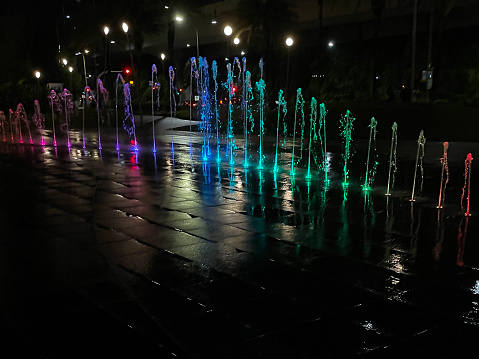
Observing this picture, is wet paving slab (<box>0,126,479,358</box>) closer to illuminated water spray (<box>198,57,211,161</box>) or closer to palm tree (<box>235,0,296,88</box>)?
illuminated water spray (<box>198,57,211,161</box>)

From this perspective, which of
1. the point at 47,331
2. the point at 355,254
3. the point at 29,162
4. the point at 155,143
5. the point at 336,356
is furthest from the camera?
the point at 155,143

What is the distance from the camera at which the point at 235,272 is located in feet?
17.6

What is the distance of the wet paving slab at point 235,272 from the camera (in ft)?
12.8

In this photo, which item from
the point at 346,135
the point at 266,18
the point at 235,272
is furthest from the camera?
the point at 266,18

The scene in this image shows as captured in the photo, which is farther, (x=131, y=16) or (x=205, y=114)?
(x=131, y=16)

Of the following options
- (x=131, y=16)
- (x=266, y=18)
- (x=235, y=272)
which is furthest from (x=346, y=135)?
(x=131, y=16)

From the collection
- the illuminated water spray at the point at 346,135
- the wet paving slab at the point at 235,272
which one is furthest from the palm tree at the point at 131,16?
the wet paving slab at the point at 235,272

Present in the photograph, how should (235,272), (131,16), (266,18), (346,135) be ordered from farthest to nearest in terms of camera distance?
(131,16) < (266,18) < (346,135) < (235,272)

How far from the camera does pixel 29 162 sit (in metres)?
14.4

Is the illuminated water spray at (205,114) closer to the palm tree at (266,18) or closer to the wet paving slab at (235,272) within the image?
the palm tree at (266,18)

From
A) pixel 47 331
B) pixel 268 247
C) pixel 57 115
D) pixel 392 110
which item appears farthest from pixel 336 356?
pixel 57 115

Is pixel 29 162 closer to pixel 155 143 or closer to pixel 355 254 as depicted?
pixel 155 143

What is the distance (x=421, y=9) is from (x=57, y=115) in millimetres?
25634

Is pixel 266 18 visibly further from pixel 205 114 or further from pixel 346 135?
pixel 346 135
